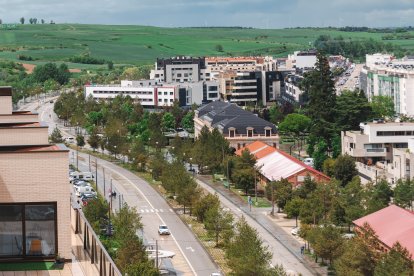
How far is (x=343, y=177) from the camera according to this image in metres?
32.3

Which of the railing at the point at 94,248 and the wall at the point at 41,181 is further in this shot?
the wall at the point at 41,181

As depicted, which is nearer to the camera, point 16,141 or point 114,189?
point 16,141

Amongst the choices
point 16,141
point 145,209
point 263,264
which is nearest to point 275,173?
point 145,209

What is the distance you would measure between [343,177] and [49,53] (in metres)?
97.1

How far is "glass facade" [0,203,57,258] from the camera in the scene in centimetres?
538

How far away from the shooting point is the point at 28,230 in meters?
5.40

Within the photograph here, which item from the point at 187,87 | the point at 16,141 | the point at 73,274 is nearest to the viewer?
the point at 73,274

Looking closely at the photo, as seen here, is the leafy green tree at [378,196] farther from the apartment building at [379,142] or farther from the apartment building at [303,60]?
the apartment building at [303,60]

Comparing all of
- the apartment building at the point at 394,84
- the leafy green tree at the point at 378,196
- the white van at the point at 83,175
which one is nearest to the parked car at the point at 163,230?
the leafy green tree at the point at 378,196

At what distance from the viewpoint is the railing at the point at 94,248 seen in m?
4.62

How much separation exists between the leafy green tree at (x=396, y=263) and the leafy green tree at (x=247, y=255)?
239cm

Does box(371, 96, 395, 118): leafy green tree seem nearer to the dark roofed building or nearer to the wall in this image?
the dark roofed building

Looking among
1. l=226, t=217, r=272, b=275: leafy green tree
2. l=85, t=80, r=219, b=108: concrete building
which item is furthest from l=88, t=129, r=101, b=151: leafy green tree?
l=226, t=217, r=272, b=275: leafy green tree

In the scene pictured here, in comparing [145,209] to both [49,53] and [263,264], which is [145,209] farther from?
[49,53]
